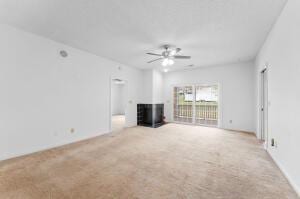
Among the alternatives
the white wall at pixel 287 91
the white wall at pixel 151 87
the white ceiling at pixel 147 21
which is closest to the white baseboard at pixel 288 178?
the white wall at pixel 287 91

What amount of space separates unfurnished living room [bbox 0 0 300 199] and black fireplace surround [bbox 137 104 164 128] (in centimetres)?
183

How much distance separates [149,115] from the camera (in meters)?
6.33

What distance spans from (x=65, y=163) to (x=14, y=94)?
6.13 feet

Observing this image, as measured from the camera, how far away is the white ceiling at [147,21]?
2131mm

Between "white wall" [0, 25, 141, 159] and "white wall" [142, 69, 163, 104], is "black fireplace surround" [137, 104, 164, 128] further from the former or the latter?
"white wall" [0, 25, 141, 159]

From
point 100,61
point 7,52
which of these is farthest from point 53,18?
point 100,61

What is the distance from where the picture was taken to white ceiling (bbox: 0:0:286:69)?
2.13m

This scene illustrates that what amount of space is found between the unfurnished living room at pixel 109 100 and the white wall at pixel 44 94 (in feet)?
0.07

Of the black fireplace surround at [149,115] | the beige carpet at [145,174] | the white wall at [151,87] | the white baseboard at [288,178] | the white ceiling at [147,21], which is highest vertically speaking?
the white ceiling at [147,21]

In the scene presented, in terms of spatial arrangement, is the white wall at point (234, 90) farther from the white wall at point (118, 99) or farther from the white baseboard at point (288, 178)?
the white wall at point (118, 99)

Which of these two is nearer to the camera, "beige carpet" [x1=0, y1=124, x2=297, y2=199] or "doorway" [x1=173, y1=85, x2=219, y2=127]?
"beige carpet" [x1=0, y1=124, x2=297, y2=199]

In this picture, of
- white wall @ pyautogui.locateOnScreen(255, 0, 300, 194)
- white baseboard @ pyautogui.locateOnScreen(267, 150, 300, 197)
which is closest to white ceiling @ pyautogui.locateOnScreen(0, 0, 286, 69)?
white wall @ pyautogui.locateOnScreen(255, 0, 300, 194)

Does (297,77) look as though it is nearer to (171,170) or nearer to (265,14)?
(265,14)

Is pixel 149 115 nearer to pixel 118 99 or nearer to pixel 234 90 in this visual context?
pixel 234 90
